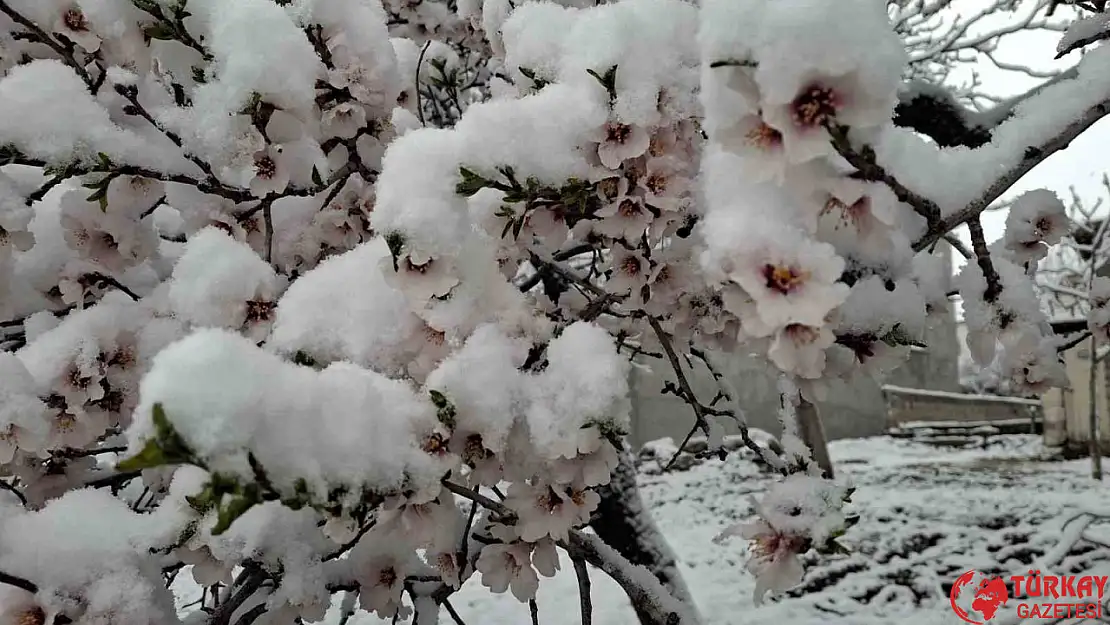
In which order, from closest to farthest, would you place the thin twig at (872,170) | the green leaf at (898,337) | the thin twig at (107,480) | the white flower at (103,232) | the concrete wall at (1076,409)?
the thin twig at (872,170) < the green leaf at (898,337) < the white flower at (103,232) < the thin twig at (107,480) < the concrete wall at (1076,409)

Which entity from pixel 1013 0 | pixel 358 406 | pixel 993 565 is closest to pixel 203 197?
pixel 358 406

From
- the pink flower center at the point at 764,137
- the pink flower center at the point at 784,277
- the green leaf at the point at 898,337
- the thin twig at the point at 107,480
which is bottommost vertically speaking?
the thin twig at the point at 107,480

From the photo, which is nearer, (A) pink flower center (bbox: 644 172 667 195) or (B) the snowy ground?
(A) pink flower center (bbox: 644 172 667 195)

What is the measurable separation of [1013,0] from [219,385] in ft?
18.7

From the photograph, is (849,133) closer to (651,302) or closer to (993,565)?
(651,302)

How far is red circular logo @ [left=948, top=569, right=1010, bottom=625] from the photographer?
3.64m

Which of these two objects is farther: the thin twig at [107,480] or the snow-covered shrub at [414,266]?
the thin twig at [107,480]

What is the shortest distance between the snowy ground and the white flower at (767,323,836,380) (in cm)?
340

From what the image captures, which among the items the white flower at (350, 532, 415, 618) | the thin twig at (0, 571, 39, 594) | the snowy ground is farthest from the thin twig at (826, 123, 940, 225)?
the snowy ground

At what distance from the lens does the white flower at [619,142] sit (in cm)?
100

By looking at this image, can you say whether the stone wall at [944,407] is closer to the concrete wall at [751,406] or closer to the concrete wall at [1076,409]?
the concrete wall at [751,406]

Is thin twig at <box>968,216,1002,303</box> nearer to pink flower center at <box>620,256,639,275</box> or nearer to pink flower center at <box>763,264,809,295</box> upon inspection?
pink flower center at <box>763,264,809,295</box>

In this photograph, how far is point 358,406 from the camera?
844mm

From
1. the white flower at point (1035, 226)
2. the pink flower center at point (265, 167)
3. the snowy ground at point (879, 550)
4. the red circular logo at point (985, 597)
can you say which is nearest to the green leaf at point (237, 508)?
the pink flower center at point (265, 167)
